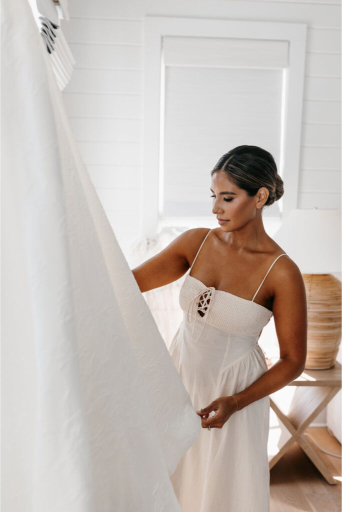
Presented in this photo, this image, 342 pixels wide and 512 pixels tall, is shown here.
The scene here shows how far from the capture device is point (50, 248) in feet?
1.38

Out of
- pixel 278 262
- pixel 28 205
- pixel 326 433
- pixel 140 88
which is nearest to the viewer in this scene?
pixel 28 205

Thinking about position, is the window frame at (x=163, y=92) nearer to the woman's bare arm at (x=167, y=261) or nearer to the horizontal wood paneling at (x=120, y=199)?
the horizontal wood paneling at (x=120, y=199)

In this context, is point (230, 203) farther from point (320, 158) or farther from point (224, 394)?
point (320, 158)

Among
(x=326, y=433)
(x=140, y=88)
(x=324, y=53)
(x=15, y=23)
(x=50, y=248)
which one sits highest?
(x=324, y=53)

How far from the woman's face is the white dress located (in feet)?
0.68

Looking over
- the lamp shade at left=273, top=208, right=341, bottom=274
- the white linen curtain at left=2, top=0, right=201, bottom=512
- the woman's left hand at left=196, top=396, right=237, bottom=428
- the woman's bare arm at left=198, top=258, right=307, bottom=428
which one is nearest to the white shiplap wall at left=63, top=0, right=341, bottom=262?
the lamp shade at left=273, top=208, right=341, bottom=274

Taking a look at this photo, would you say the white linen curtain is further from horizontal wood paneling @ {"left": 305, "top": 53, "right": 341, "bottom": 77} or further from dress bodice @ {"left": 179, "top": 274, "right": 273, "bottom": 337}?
horizontal wood paneling @ {"left": 305, "top": 53, "right": 341, "bottom": 77}

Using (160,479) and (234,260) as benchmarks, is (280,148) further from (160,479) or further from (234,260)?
(160,479)

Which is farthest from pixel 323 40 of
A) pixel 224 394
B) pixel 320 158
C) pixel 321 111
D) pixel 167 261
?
pixel 224 394

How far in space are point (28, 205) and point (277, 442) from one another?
8.42 feet

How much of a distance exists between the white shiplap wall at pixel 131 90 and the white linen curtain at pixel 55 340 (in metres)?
2.14

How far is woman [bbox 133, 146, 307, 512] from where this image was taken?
1.25m

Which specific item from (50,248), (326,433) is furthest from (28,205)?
(326,433)

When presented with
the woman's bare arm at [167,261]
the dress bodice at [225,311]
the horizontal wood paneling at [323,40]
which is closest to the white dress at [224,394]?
the dress bodice at [225,311]
